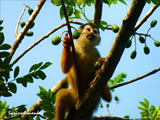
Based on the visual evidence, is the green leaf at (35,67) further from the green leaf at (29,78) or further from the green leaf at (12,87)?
the green leaf at (12,87)

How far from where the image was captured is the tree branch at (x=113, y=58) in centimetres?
354

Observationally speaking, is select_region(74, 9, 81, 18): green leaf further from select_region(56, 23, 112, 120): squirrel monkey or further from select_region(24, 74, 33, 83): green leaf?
select_region(24, 74, 33, 83): green leaf

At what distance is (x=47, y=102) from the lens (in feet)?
18.3

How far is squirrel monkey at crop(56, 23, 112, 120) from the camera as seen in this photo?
579 centimetres

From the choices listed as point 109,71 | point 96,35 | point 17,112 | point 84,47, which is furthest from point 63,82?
point 109,71

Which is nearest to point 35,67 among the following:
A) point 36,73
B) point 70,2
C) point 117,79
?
point 36,73

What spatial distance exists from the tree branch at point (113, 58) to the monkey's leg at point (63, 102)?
382 millimetres

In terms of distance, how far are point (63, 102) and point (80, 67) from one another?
1.06 m

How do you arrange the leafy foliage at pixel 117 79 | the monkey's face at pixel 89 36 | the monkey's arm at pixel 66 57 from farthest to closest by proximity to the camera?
1. the leafy foliage at pixel 117 79
2. the monkey's face at pixel 89 36
3. the monkey's arm at pixel 66 57

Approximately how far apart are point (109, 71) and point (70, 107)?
1.89m

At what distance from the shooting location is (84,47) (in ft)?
22.7

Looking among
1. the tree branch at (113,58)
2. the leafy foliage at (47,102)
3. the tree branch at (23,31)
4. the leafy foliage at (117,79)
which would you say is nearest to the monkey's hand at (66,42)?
the leafy foliage at (47,102)

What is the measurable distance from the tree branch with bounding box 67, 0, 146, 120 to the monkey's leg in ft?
1.25

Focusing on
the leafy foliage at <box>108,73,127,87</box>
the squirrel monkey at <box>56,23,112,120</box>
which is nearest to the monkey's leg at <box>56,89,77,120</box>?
the squirrel monkey at <box>56,23,112,120</box>
